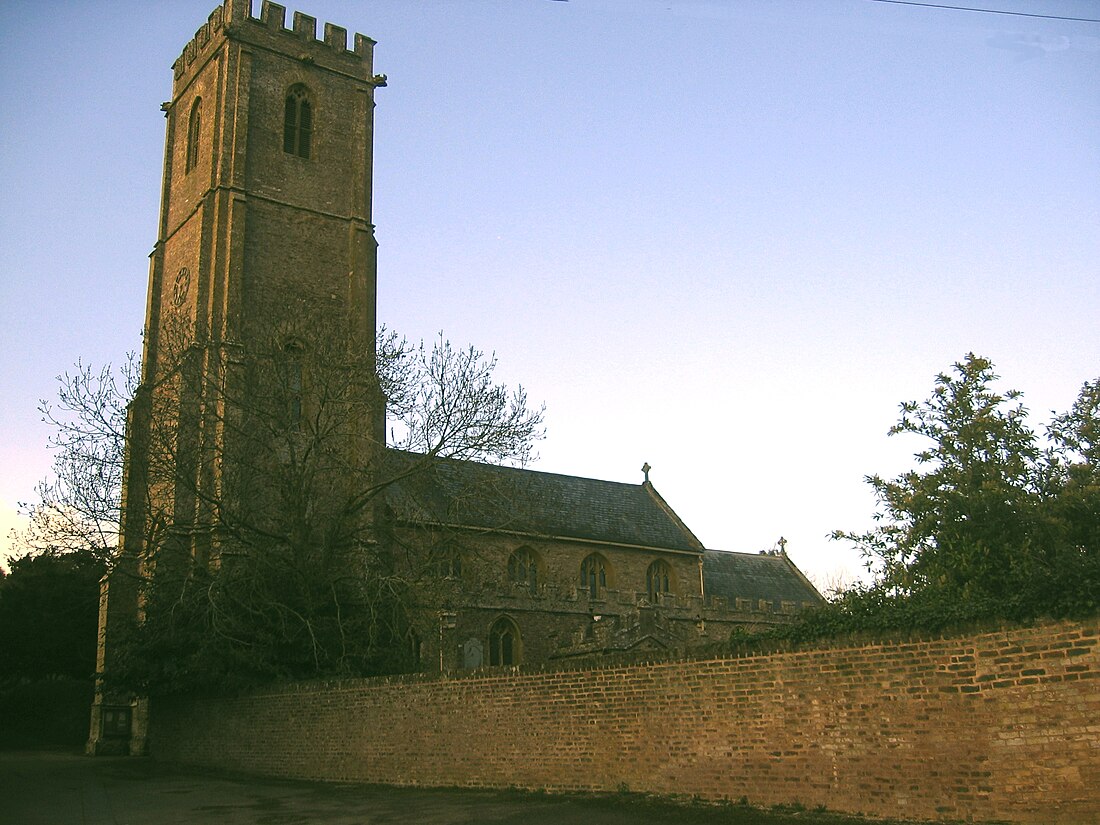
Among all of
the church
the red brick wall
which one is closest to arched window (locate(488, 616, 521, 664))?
the church

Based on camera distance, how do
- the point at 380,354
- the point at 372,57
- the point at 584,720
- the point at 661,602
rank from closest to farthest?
the point at 584,720 < the point at 380,354 < the point at 661,602 < the point at 372,57

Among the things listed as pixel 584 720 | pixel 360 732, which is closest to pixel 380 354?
pixel 360 732

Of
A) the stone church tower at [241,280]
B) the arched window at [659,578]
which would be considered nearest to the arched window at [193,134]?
the stone church tower at [241,280]

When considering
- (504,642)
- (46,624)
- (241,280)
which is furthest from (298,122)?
(46,624)

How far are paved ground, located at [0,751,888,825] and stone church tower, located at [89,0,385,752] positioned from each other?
565 centimetres

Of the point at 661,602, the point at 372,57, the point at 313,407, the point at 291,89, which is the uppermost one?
the point at 372,57

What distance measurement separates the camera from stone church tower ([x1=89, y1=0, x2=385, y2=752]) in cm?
2347

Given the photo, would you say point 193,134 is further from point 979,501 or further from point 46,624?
point 979,501

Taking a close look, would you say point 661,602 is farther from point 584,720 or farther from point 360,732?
point 584,720

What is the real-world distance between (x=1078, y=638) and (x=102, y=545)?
21.1 meters

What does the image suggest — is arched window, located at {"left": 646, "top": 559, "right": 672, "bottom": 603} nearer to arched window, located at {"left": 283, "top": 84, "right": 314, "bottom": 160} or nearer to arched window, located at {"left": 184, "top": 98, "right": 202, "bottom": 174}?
arched window, located at {"left": 283, "top": 84, "right": 314, "bottom": 160}

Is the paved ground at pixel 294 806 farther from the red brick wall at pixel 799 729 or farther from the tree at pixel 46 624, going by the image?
the tree at pixel 46 624

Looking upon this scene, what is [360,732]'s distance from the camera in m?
17.5

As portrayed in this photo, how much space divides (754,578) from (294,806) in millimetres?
30439
